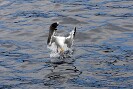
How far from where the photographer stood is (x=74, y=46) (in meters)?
18.8

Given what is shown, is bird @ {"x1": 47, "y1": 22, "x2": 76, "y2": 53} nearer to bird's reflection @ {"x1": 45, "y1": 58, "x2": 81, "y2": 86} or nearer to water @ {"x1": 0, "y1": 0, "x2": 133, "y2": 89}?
water @ {"x1": 0, "y1": 0, "x2": 133, "y2": 89}

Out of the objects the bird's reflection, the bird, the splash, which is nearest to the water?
the bird's reflection

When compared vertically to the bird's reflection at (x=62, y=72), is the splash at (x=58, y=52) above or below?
above

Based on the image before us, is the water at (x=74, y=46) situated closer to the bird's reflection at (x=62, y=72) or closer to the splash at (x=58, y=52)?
the bird's reflection at (x=62, y=72)

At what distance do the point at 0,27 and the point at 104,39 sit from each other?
5.81m

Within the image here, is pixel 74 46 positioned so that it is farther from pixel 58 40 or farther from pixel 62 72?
pixel 62 72

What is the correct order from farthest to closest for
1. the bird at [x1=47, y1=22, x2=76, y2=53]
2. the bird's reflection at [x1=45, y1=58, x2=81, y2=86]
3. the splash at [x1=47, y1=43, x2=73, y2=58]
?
the splash at [x1=47, y1=43, x2=73, y2=58], the bird at [x1=47, y1=22, x2=76, y2=53], the bird's reflection at [x1=45, y1=58, x2=81, y2=86]

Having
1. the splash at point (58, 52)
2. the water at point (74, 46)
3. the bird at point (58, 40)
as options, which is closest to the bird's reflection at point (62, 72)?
the water at point (74, 46)

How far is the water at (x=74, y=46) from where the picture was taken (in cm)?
1495

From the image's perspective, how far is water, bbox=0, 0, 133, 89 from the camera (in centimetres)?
1495

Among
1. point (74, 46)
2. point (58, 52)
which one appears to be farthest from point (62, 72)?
point (74, 46)

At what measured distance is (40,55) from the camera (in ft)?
58.2

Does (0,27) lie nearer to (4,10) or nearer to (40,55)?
(4,10)

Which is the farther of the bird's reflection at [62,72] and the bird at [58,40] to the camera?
the bird at [58,40]
